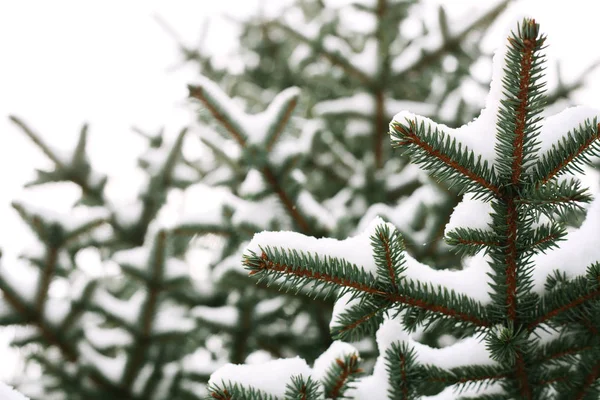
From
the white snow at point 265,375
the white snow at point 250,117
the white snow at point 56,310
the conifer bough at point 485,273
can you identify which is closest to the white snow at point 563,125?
the conifer bough at point 485,273

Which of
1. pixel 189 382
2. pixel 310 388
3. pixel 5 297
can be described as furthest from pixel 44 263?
pixel 310 388

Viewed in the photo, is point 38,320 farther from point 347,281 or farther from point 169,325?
point 347,281

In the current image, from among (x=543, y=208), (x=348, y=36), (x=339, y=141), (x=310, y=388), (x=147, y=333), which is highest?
(x=348, y=36)

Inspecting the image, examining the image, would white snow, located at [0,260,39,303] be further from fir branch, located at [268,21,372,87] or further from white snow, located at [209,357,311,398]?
fir branch, located at [268,21,372,87]

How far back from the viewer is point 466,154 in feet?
3.43

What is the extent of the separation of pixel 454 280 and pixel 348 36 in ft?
16.2

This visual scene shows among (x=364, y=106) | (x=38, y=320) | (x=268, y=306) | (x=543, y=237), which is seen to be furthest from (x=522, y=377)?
(x=364, y=106)

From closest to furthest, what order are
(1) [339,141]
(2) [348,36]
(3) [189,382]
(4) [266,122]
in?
(4) [266,122] → (3) [189,382] → (1) [339,141] → (2) [348,36]

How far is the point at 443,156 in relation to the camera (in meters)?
1.05

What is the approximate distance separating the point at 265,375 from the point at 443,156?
2.13 ft

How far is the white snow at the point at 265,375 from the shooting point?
3.83 feet

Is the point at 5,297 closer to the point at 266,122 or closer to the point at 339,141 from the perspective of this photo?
the point at 266,122

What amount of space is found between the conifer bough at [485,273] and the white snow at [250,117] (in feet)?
4.11

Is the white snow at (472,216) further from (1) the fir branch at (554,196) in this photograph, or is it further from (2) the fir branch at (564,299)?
(2) the fir branch at (564,299)
